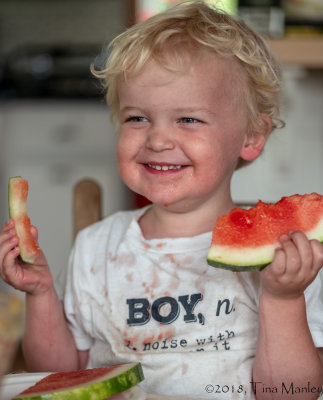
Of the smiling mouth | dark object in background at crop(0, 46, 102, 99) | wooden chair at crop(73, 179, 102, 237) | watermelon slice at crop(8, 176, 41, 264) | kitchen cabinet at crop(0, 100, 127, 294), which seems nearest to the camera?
watermelon slice at crop(8, 176, 41, 264)

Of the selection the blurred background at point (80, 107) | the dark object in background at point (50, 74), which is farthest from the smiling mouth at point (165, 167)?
the dark object in background at point (50, 74)

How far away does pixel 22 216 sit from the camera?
108 centimetres

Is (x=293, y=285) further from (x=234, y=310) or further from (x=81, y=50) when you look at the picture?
(x=81, y=50)

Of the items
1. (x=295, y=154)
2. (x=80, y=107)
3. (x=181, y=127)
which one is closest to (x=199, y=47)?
(x=181, y=127)

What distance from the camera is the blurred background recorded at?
101 inches

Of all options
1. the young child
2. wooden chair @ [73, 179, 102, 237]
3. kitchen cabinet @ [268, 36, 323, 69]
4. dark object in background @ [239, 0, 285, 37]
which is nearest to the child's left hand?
the young child

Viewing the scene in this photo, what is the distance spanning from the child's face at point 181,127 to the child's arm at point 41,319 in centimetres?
25

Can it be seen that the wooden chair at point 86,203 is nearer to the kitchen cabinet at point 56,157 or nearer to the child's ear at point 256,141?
the child's ear at point 256,141

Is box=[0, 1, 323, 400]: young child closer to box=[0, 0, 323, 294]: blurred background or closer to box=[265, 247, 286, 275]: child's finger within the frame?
box=[265, 247, 286, 275]: child's finger

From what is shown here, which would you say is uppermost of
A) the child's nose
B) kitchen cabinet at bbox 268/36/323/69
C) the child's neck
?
kitchen cabinet at bbox 268/36/323/69

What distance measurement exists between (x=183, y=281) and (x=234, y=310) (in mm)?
112

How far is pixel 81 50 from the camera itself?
13.0ft

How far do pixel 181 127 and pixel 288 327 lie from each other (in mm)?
410

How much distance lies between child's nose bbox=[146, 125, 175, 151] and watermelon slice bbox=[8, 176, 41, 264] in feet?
0.79
